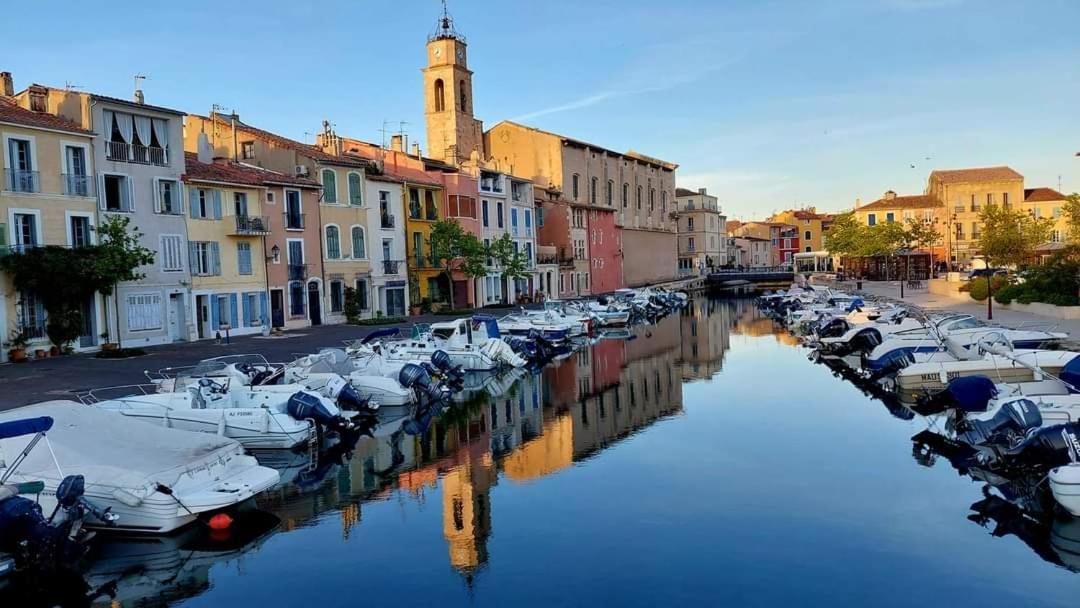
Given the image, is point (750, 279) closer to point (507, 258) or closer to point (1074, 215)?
point (507, 258)

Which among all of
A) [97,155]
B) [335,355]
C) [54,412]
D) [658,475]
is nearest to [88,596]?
[54,412]

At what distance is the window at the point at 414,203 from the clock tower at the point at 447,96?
24053mm

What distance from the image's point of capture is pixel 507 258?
54719 millimetres

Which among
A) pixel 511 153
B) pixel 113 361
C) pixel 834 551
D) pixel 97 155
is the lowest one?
pixel 834 551

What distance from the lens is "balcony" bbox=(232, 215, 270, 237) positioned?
120ft

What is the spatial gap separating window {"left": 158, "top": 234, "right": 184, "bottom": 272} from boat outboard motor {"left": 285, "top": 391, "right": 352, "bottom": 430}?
59.0 feet

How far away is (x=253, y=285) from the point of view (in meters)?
37.7

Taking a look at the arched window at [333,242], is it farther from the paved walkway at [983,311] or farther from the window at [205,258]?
the paved walkway at [983,311]

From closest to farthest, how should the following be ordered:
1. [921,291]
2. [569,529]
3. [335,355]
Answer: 1. [569,529]
2. [335,355]
3. [921,291]

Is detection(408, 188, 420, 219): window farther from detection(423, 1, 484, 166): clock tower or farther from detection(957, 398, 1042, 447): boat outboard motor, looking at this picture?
detection(957, 398, 1042, 447): boat outboard motor

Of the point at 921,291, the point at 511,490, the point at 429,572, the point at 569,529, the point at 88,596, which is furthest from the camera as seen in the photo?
the point at 921,291

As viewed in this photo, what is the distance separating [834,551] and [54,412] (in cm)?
1219

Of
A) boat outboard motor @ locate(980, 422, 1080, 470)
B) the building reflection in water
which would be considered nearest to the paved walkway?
the building reflection in water

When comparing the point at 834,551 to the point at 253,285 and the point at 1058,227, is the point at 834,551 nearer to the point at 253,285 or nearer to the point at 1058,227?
the point at 253,285
